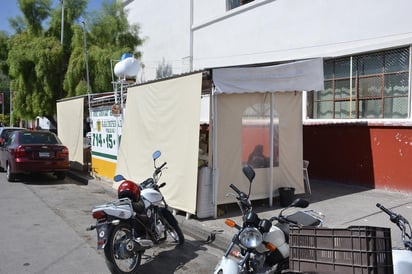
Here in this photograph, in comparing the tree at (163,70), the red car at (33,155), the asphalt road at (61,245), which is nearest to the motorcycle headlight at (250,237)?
the asphalt road at (61,245)

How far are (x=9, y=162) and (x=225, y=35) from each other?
851 centimetres

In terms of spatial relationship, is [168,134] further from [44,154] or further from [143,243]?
[44,154]

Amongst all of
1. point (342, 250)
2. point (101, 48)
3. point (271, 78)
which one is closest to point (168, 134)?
point (271, 78)

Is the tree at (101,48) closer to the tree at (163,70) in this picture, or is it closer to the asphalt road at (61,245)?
the tree at (163,70)

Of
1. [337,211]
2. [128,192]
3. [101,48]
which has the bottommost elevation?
[337,211]

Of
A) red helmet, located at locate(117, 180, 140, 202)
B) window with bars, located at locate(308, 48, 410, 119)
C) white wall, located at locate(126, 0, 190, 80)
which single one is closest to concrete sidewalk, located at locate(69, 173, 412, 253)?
red helmet, located at locate(117, 180, 140, 202)

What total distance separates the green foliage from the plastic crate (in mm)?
16092

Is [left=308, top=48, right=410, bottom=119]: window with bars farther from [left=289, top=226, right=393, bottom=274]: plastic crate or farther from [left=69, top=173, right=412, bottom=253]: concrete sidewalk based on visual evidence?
[left=289, top=226, right=393, bottom=274]: plastic crate

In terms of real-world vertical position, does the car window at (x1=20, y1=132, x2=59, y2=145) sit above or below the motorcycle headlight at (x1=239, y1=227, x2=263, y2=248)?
above

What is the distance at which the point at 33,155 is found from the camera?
39.4 ft

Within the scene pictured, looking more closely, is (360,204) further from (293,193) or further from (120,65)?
(120,65)

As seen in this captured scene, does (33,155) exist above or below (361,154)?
below

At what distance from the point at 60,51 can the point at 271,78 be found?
15.8 metres

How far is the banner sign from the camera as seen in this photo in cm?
1130
